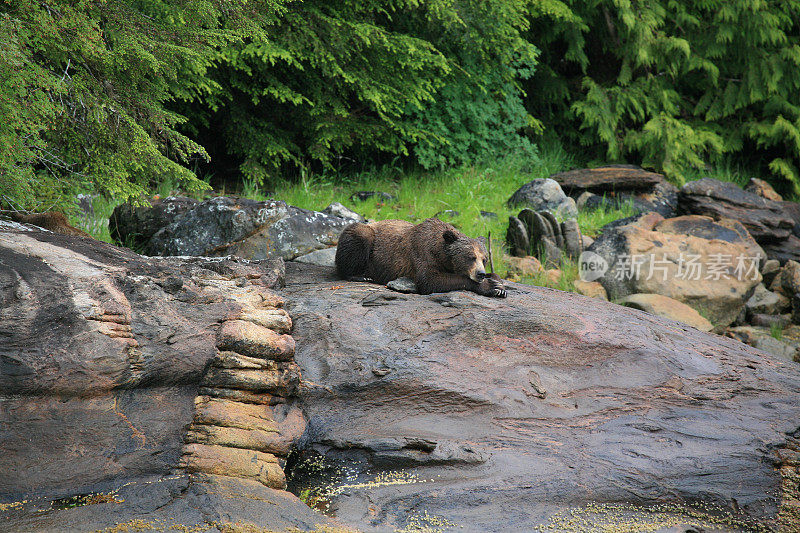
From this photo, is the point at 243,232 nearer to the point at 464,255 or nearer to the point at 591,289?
the point at 464,255

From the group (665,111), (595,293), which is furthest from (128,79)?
(665,111)

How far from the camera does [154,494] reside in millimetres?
3594

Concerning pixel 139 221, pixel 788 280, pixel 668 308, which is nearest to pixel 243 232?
pixel 139 221

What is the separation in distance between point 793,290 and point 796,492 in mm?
6371

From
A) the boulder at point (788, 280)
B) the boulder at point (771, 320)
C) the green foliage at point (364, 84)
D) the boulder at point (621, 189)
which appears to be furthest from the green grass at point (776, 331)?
the green foliage at point (364, 84)

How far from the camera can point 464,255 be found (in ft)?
20.0

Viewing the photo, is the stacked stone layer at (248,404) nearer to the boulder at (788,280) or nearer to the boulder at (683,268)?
the boulder at (683,268)

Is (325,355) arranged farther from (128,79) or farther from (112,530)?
(128,79)

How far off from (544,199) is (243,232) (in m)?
5.52

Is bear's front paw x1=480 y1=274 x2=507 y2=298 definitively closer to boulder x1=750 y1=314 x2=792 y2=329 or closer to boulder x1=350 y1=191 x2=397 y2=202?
boulder x1=350 y1=191 x2=397 y2=202

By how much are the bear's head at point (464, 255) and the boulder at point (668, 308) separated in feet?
9.56

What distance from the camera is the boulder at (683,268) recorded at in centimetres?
885

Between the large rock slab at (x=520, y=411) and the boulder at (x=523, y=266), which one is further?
the boulder at (x=523, y=266)

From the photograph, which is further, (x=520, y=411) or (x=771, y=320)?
(x=771, y=320)
